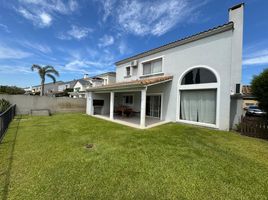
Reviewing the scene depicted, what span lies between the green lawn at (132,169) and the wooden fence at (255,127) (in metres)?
1.36

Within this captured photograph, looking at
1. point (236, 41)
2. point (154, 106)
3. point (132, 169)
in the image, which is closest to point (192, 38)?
point (236, 41)

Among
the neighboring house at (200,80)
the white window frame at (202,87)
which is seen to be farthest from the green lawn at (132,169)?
the neighboring house at (200,80)

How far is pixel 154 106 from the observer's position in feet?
46.0

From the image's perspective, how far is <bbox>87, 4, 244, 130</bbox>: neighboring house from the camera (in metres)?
9.07

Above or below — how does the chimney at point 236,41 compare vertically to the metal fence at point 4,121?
above

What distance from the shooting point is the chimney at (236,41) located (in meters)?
9.20

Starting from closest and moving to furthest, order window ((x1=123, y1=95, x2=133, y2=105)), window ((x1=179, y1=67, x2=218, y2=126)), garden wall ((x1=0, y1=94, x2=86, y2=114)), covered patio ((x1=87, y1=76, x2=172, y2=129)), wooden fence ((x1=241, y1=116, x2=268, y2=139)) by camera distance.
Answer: wooden fence ((x1=241, y1=116, x2=268, y2=139)) → window ((x1=179, y1=67, x2=218, y2=126)) → covered patio ((x1=87, y1=76, x2=172, y2=129)) → garden wall ((x1=0, y1=94, x2=86, y2=114)) → window ((x1=123, y1=95, x2=133, y2=105))

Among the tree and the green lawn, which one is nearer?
the green lawn

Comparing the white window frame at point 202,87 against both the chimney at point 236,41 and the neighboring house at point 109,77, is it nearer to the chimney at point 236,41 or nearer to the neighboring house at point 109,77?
the chimney at point 236,41

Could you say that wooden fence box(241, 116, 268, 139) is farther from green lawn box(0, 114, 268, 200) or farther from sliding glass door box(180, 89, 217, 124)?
sliding glass door box(180, 89, 217, 124)

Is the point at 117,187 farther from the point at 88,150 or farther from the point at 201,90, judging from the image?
the point at 201,90

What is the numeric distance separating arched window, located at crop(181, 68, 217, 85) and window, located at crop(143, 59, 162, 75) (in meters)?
3.20

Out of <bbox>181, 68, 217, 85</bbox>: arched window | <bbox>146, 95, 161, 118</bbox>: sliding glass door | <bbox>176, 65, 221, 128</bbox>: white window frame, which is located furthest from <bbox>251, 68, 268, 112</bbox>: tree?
<bbox>146, 95, 161, 118</bbox>: sliding glass door

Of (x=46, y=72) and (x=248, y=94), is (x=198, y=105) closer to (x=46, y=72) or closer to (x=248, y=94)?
(x=248, y=94)
